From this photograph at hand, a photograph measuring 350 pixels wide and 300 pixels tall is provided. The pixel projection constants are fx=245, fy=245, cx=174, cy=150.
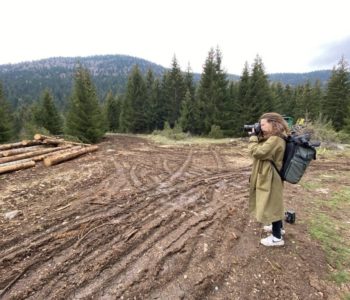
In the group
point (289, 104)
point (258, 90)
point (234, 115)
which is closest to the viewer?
point (258, 90)

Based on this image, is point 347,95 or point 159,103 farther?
point 159,103

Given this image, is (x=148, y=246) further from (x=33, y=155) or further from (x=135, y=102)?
(x=135, y=102)

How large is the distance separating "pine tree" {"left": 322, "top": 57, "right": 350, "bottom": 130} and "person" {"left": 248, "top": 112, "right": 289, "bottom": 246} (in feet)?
91.1

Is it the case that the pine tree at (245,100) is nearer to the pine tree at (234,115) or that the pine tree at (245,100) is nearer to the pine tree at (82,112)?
the pine tree at (234,115)

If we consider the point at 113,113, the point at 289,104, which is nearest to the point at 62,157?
the point at 113,113

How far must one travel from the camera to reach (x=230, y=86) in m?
27.2

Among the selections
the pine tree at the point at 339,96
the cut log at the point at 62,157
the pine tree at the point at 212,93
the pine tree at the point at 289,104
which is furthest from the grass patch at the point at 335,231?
the pine tree at the point at 289,104

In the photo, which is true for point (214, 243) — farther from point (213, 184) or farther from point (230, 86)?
point (230, 86)

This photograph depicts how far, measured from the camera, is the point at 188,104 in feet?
87.0

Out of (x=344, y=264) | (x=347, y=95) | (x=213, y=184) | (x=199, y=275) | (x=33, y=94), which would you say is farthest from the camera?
(x=33, y=94)

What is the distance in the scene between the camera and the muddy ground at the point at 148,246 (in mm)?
2764

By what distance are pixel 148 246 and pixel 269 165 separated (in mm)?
2038

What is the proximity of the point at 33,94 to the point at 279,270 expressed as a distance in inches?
5686

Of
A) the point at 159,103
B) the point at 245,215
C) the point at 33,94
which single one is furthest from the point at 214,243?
the point at 33,94
